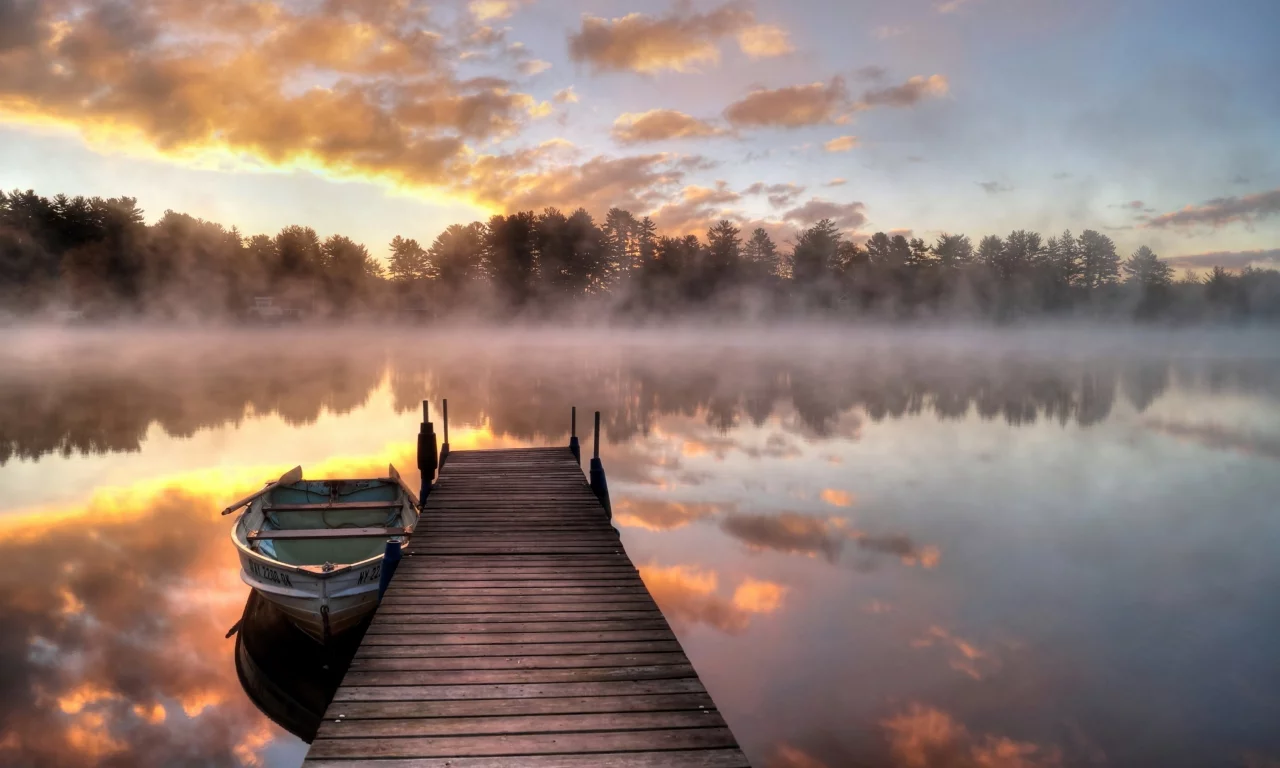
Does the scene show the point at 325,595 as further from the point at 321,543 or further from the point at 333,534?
the point at 321,543

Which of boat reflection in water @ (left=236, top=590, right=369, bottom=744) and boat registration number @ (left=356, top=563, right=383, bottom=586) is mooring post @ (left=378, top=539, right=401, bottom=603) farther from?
boat reflection in water @ (left=236, top=590, right=369, bottom=744)

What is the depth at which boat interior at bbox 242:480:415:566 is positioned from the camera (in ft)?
31.1

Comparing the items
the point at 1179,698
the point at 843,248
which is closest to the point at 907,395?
the point at 1179,698

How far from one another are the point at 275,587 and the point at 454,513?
266cm

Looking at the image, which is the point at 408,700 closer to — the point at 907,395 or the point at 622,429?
the point at 622,429

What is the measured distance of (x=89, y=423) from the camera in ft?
93.8

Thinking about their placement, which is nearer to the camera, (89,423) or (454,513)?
(454,513)

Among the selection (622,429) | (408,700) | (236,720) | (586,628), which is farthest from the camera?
(622,429)

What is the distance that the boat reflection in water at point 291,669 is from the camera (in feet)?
25.6

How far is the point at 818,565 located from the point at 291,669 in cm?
876

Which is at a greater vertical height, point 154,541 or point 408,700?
point 408,700

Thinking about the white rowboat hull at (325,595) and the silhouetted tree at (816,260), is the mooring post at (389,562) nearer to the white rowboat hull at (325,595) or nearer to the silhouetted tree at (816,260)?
the white rowboat hull at (325,595)

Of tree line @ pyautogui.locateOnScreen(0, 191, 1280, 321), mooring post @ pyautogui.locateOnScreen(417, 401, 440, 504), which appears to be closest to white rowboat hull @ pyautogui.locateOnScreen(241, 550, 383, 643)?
mooring post @ pyautogui.locateOnScreen(417, 401, 440, 504)

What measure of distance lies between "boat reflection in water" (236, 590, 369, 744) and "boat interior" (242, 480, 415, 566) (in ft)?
3.52
